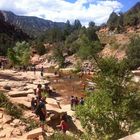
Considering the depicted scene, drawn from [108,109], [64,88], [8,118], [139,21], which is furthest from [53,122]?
[139,21]

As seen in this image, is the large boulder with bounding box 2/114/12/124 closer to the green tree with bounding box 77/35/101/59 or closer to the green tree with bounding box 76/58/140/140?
the green tree with bounding box 76/58/140/140

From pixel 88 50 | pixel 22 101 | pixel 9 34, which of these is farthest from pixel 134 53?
pixel 9 34

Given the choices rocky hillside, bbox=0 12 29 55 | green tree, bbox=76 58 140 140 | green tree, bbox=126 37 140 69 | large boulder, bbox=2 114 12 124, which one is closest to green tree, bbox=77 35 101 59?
green tree, bbox=126 37 140 69

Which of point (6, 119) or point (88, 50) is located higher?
point (88, 50)

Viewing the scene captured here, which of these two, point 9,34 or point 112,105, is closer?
point 112,105

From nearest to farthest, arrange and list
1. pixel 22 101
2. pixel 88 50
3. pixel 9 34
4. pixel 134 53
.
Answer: pixel 22 101 → pixel 134 53 → pixel 88 50 → pixel 9 34

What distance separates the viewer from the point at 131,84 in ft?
69.9

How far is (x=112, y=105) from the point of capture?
19812 mm

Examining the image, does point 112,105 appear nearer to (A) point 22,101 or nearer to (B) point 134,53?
(A) point 22,101

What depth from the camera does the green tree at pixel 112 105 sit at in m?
19.0

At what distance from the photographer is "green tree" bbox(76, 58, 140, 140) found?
1903cm

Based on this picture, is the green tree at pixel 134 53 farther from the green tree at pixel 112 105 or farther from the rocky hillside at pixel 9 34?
the rocky hillside at pixel 9 34

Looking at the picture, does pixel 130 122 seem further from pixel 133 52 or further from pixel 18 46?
pixel 18 46

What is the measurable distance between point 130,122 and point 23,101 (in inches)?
438
